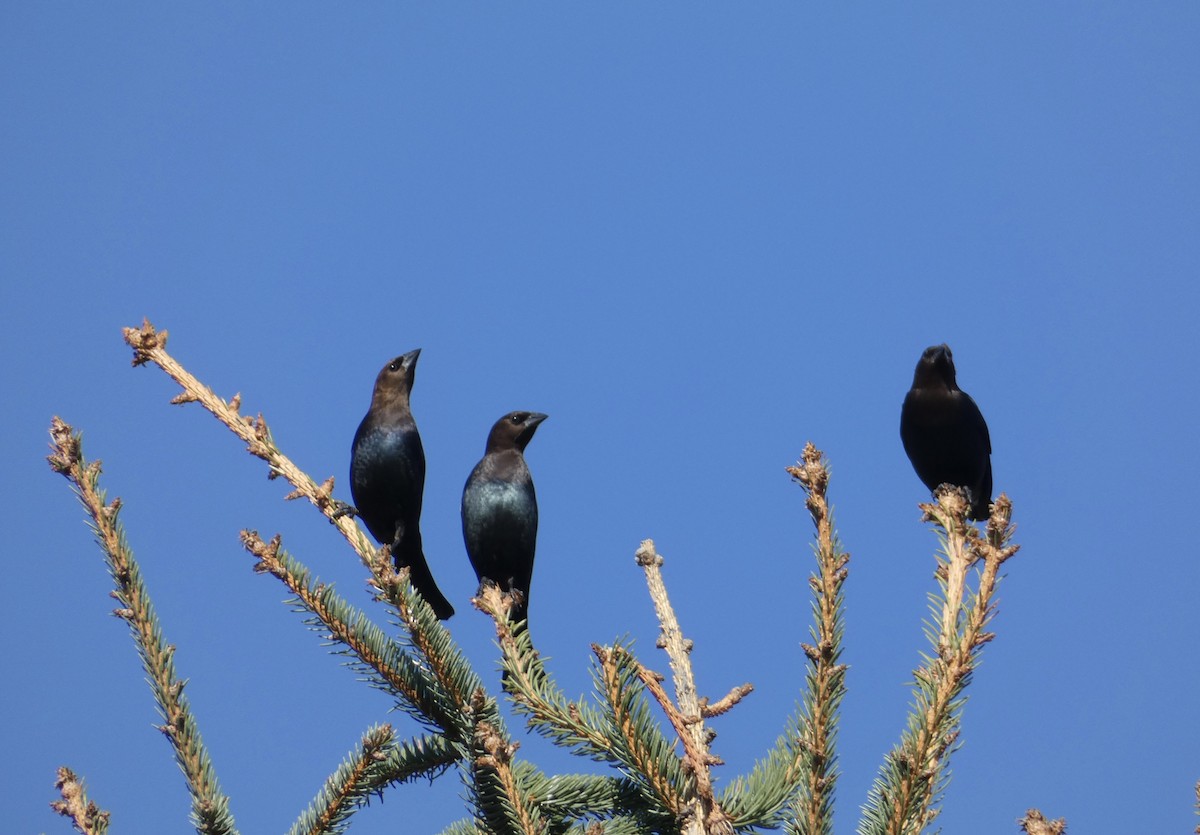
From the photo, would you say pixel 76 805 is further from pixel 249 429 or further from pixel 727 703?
pixel 249 429

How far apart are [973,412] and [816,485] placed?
5.17 meters

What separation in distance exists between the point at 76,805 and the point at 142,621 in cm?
52

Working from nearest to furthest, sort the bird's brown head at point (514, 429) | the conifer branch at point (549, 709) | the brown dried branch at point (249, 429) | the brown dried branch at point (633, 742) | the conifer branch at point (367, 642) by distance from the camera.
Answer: the brown dried branch at point (633, 742) < the conifer branch at point (549, 709) < the conifer branch at point (367, 642) < the brown dried branch at point (249, 429) < the bird's brown head at point (514, 429)

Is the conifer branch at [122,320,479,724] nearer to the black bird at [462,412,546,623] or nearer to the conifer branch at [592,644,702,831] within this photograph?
the conifer branch at [592,644,702,831]

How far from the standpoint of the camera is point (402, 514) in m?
7.67

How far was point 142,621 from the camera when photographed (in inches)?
118

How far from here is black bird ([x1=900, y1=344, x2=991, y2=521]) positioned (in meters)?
7.59

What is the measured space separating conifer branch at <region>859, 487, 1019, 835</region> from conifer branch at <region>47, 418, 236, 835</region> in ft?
5.20

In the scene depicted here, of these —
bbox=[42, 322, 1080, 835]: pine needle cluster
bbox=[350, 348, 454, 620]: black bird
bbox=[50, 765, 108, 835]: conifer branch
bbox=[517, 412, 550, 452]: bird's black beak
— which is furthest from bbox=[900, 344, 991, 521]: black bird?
bbox=[50, 765, 108, 835]: conifer branch

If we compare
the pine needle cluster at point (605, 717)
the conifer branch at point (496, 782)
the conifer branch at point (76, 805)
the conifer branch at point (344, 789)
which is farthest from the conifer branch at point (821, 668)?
the conifer branch at point (76, 805)

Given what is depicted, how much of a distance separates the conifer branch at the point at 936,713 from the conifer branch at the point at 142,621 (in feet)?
5.20

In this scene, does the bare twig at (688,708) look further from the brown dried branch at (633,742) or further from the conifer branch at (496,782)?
the conifer branch at (496,782)

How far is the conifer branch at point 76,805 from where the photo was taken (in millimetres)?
2596

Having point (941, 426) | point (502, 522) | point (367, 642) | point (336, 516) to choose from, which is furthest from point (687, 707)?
point (941, 426)
